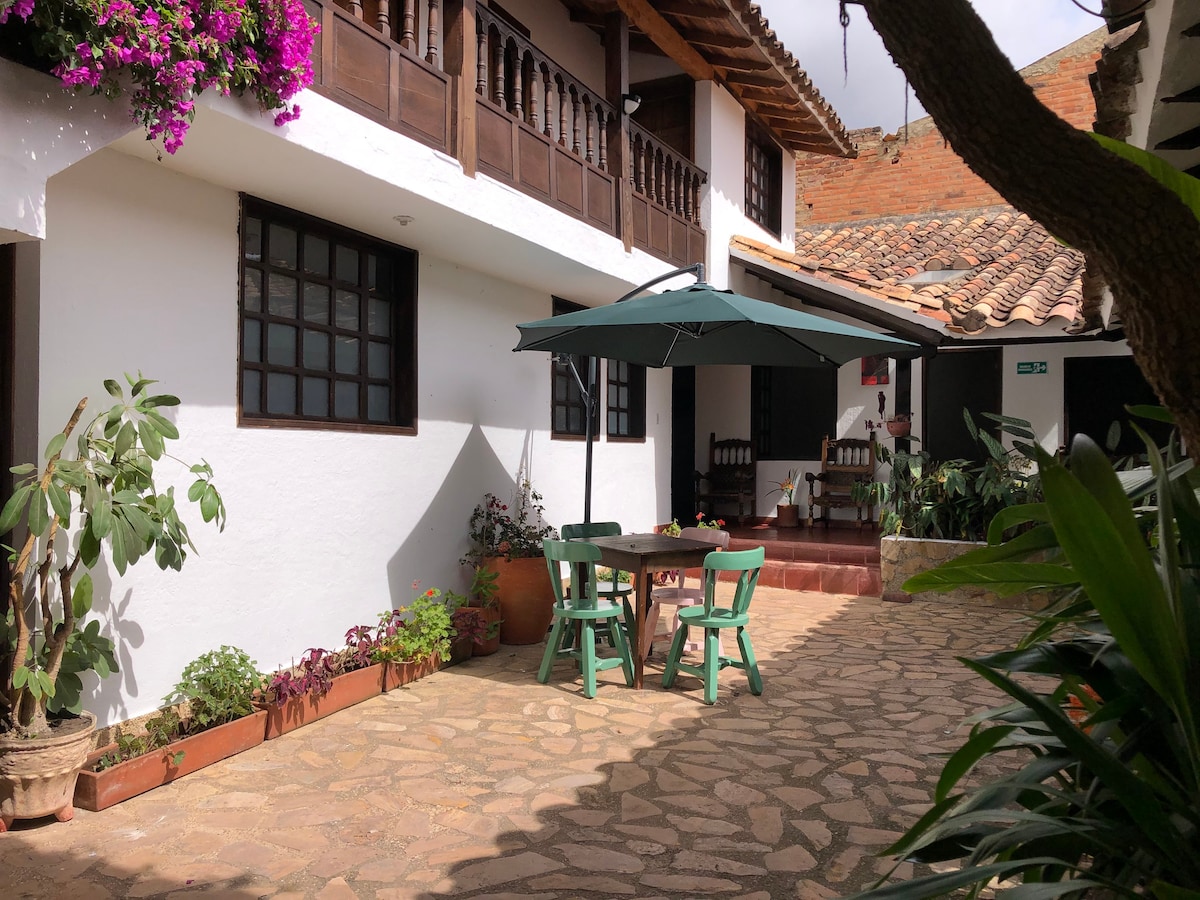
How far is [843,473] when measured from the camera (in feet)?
36.5

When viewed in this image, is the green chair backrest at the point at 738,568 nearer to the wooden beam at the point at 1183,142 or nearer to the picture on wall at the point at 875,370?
the wooden beam at the point at 1183,142

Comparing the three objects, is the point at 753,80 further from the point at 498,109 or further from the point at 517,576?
the point at 517,576

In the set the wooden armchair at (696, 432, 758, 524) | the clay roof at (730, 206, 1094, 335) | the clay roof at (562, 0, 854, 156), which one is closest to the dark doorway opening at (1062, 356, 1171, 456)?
the clay roof at (730, 206, 1094, 335)

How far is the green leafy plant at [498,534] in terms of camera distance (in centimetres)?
693

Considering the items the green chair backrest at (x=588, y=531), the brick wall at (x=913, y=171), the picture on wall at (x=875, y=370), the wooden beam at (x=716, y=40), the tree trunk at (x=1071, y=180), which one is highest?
the brick wall at (x=913, y=171)

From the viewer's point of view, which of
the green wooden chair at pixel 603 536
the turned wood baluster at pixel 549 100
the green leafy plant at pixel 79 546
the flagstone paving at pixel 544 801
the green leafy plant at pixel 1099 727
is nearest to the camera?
the green leafy plant at pixel 1099 727

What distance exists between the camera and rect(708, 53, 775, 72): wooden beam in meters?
9.00

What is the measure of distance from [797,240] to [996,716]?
12777mm

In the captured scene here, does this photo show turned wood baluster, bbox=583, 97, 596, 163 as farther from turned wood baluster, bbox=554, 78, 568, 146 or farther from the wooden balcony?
turned wood baluster, bbox=554, 78, 568, 146

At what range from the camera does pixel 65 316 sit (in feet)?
13.5

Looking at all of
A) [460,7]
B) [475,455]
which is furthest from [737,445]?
[460,7]

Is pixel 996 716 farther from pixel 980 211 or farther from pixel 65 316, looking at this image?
pixel 980 211

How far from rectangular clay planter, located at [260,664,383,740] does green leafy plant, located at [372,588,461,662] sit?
0.14 metres

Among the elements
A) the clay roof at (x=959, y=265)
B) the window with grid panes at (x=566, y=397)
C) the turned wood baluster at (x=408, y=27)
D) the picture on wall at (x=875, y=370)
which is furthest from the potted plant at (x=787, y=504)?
the turned wood baluster at (x=408, y=27)
